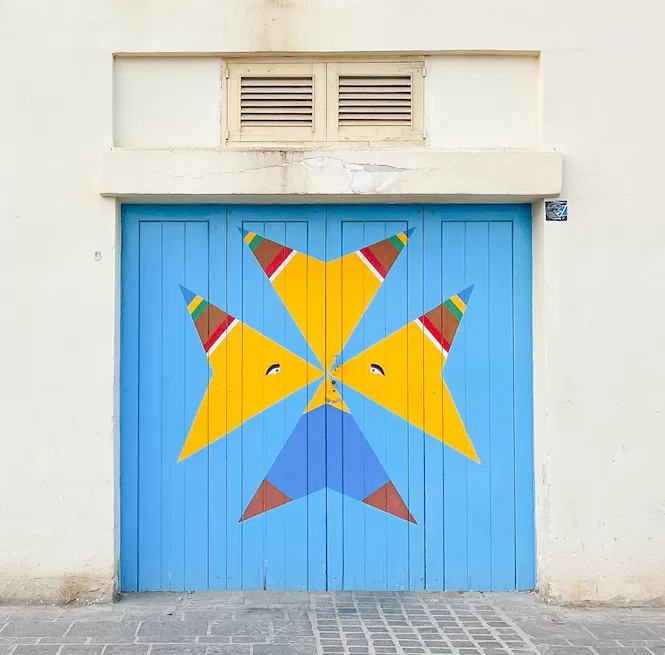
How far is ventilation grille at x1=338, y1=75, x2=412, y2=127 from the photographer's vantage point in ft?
17.1

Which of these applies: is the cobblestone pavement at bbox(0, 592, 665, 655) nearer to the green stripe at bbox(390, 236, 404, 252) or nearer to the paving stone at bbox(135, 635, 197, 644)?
the paving stone at bbox(135, 635, 197, 644)

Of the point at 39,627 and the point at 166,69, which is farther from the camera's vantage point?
the point at 166,69

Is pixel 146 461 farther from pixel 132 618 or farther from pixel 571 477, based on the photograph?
pixel 571 477

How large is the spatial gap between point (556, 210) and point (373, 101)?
1.30 metres

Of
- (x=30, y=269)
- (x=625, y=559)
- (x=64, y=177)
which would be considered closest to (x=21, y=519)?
(x=30, y=269)

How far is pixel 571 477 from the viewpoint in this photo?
5.04 meters

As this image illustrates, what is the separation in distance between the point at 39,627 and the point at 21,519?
673mm

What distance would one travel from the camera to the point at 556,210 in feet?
16.6

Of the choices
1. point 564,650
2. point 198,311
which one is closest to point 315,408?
point 198,311

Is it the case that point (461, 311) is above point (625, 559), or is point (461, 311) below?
above

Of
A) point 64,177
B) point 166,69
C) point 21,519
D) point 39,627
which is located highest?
point 166,69

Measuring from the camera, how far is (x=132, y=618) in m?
4.77

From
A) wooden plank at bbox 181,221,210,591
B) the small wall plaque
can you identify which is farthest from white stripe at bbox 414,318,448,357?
wooden plank at bbox 181,221,210,591

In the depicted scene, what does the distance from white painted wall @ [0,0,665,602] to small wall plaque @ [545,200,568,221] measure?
0.20 ft
